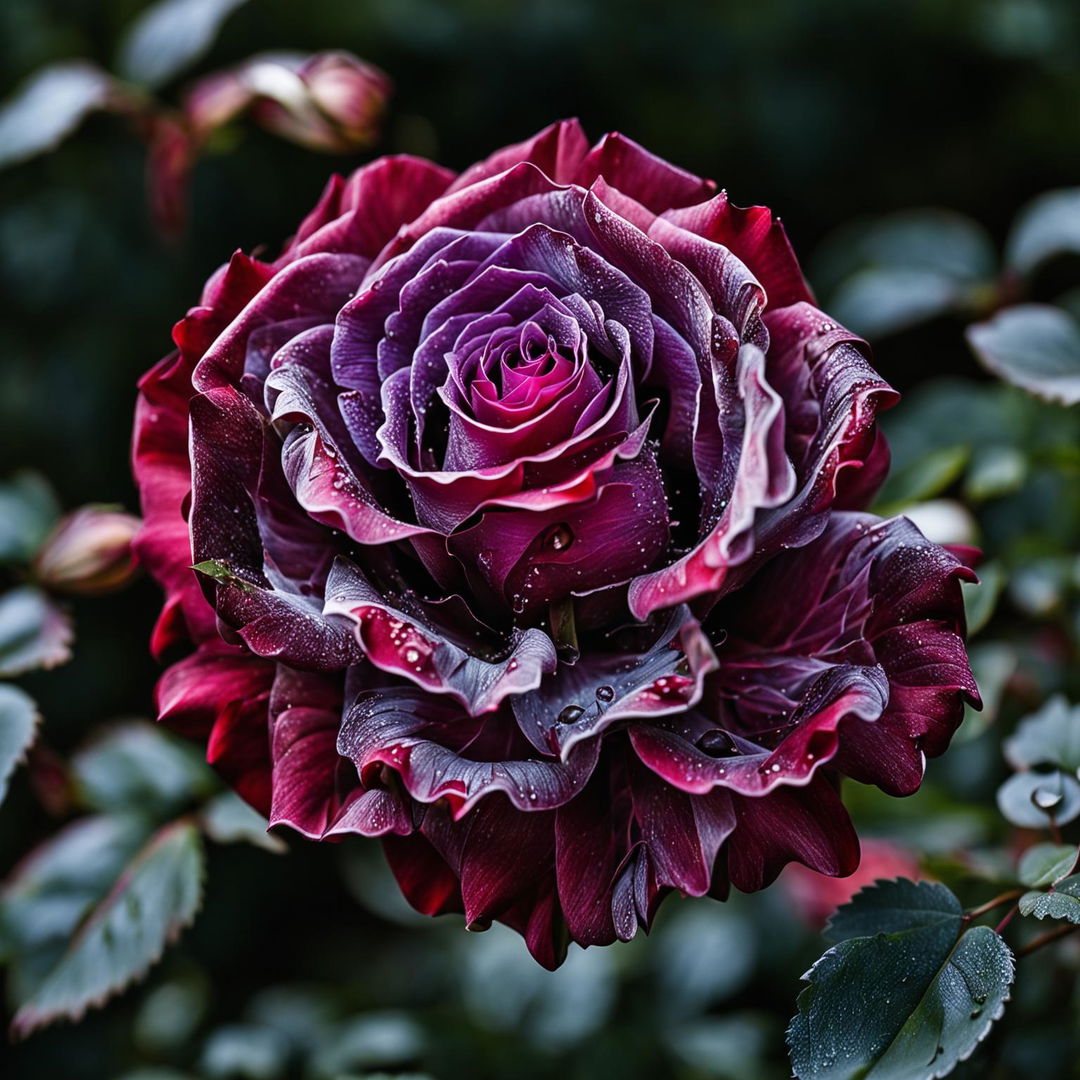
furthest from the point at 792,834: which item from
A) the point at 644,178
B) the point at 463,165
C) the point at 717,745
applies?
the point at 463,165

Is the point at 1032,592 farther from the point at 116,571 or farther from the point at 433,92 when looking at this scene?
the point at 433,92

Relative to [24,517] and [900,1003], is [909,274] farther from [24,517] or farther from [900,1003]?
[24,517]

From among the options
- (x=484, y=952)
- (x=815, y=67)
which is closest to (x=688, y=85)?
(x=815, y=67)

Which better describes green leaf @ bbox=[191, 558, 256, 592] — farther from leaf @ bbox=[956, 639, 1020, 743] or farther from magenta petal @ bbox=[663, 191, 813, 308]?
leaf @ bbox=[956, 639, 1020, 743]

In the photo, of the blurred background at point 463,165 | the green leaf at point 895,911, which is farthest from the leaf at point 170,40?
the green leaf at point 895,911

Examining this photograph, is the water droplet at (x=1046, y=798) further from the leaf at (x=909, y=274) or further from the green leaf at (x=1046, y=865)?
the leaf at (x=909, y=274)

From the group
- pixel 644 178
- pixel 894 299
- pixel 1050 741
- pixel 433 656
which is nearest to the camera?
pixel 433 656

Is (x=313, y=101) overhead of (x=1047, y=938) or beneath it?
overhead
